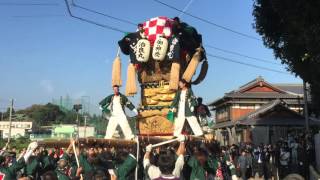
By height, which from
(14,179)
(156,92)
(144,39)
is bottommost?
(14,179)

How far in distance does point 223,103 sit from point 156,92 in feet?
97.4

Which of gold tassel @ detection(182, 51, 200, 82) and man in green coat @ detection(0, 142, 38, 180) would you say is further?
gold tassel @ detection(182, 51, 200, 82)

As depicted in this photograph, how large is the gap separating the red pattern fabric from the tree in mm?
2948

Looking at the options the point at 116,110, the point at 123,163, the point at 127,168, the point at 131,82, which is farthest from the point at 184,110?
the point at 127,168

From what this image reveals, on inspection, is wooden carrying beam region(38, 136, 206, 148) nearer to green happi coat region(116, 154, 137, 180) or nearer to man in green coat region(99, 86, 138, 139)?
green happi coat region(116, 154, 137, 180)

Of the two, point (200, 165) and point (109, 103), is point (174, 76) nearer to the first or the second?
point (109, 103)

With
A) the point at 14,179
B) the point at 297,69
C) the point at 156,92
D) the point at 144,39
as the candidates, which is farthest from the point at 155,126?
the point at 14,179

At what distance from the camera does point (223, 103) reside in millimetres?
42438

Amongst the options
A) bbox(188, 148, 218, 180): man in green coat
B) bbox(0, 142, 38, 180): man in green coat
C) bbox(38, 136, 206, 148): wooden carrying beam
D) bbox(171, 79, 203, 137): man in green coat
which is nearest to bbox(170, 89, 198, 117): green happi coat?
bbox(171, 79, 203, 137): man in green coat

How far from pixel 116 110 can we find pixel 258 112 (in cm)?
1914

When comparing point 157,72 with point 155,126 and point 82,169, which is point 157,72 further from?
point 82,169

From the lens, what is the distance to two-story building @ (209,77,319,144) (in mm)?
28250

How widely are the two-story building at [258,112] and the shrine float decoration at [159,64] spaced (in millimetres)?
14998

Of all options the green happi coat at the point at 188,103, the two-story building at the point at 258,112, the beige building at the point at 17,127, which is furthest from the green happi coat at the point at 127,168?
the beige building at the point at 17,127
